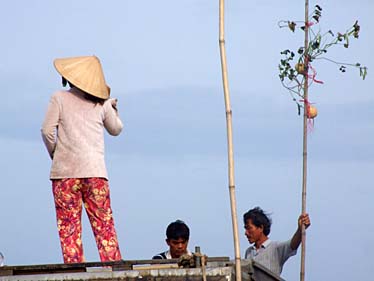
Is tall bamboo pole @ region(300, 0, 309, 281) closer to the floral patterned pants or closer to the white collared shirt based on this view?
the white collared shirt

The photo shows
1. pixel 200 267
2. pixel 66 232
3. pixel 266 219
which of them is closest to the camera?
pixel 200 267

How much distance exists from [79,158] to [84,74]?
0.62 meters

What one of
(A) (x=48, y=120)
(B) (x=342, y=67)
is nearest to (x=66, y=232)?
(A) (x=48, y=120)

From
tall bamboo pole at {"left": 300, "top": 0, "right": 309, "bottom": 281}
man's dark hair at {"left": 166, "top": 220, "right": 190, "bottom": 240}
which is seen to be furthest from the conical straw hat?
tall bamboo pole at {"left": 300, "top": 0, "right": 309, "bottom": 281}

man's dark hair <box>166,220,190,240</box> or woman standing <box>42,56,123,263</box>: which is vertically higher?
woman standing <box>42,56,123,263</box>

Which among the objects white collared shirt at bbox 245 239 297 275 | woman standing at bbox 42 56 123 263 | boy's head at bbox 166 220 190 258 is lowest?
white collared shirt at bbox 245 239 297 275

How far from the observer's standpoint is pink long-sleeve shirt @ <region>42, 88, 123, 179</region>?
7.88 m

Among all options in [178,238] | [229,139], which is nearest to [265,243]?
[178,238]

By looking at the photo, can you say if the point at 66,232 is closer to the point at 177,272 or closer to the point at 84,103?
the point at 84,103

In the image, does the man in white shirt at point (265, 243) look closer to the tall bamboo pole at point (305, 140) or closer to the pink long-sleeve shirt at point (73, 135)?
the tall bamboo pole at point (305, 140)

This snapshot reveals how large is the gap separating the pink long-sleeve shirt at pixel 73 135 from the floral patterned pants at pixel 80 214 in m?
0.08

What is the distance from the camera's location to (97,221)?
793cm

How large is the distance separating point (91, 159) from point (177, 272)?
82.8 inches

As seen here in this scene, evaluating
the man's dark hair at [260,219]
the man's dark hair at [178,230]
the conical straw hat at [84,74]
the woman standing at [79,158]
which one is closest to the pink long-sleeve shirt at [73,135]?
the woman standing at [79,158]
